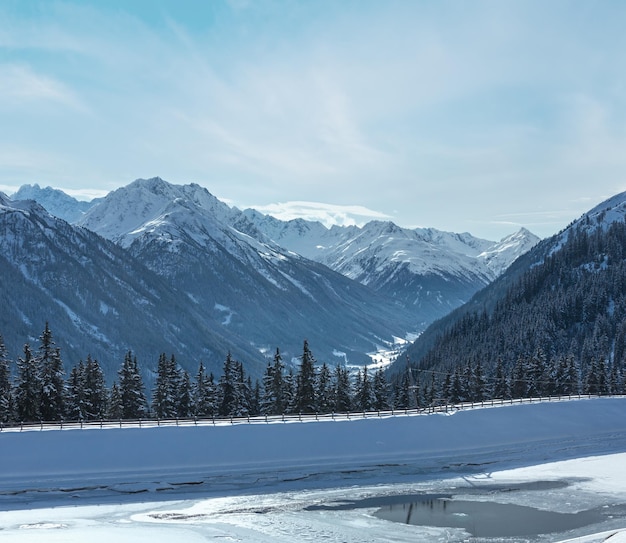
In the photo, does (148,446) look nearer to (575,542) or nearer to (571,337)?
(575,542)

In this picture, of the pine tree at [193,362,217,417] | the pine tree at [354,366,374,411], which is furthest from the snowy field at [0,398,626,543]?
the pine tree at [193,362,217,417]

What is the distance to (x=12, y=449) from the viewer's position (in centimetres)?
5578

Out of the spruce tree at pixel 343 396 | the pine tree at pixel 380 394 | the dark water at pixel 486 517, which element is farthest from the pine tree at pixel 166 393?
the dark water at pixel 486 517

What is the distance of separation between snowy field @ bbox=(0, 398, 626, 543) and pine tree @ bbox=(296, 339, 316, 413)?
11.2 m

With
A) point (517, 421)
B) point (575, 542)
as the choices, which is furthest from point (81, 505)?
point (517, 421)

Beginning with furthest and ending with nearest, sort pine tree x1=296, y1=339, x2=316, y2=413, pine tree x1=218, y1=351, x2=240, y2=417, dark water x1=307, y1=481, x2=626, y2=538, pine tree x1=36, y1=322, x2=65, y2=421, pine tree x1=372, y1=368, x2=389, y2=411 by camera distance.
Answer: pine tree x1=372, y1=368, x2=389, y2=411
pine tree x1=218, y1=351, x2=240, y2=417
pine tree x1=296, y1=339, x2=316, y2=413
pine tree x1=36, y1=322, x2=65, y2=421
dark water x1=307, y1=481, x2=626, y2=538

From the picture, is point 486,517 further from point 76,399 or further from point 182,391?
point 76,399

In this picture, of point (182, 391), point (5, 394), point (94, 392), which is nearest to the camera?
point (5, 394)

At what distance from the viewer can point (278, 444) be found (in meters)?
62.0

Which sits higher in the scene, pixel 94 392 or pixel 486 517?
pixel 94 392

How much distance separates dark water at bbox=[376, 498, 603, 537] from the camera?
42.7 m

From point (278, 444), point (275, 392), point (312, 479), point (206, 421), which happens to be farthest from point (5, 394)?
point (312, 479)

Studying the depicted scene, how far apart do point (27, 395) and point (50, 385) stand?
249 cm

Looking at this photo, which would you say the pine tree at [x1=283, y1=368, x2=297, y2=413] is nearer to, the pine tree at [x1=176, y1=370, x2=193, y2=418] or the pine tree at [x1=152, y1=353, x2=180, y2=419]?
the pine tree at [x1=176, y1=370, x2=193, y2=418]
